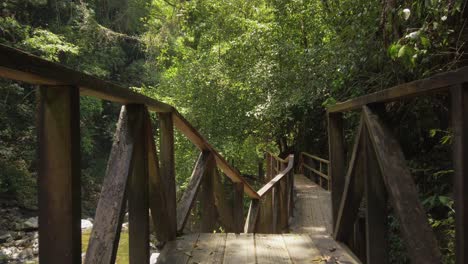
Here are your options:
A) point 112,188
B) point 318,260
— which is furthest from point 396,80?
point 112,188

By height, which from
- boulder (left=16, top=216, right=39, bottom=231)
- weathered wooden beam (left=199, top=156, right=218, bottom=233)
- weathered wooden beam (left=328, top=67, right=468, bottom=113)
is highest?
weathered wooden beam (left=328, top=67, right=468, bottom=113)

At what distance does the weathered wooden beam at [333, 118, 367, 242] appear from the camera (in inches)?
103

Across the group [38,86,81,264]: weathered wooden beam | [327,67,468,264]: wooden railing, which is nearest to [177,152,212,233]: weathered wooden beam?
[327,67,468,264]: wooden railing

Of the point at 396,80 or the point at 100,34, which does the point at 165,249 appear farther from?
the point at 100,34

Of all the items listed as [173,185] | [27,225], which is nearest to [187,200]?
[173,185]

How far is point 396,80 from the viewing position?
250 inches

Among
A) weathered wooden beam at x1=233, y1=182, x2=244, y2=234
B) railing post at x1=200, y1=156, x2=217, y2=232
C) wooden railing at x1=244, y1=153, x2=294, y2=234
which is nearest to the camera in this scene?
railing post at x1=200, y1=156, x2=217, y2=232

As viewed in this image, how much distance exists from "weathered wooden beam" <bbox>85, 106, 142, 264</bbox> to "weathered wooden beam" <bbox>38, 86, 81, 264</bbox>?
14.2 inches

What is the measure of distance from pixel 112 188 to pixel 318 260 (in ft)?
5.53

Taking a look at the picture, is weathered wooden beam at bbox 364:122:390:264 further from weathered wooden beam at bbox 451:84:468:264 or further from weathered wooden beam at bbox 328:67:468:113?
weathered wooden beam at bbox 451:84:468:264

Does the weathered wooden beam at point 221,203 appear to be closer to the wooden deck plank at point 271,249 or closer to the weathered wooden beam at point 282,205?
the wooden deck plank at point 271,249

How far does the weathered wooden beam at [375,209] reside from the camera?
7.54 feet

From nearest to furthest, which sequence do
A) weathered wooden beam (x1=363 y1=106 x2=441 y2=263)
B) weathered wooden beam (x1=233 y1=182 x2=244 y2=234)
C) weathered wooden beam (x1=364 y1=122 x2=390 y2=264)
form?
weathered wooden beam (x1=363 y1=106 x2=441 y2=263) → weathered wooden beam (x1=364 y1=122 x2=390 y2=264) → weathered wooden beam (x1=233 y1=182 x2=244 y2=234)

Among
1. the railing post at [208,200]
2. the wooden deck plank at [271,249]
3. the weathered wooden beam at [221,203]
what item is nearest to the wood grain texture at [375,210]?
the wooden deck plank at [271,249]
